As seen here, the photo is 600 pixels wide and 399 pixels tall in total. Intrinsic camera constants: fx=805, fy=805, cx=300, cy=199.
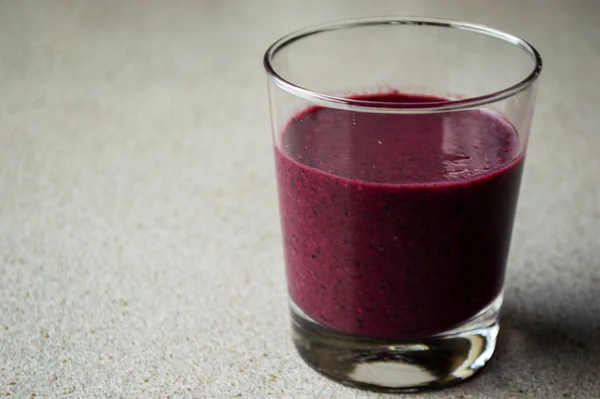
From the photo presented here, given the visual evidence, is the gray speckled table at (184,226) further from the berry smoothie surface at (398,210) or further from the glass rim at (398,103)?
the glass rim at (398,103)

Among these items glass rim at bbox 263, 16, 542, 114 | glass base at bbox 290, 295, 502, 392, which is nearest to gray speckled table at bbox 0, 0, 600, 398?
glass base at bbox 290, 295, 502, 392

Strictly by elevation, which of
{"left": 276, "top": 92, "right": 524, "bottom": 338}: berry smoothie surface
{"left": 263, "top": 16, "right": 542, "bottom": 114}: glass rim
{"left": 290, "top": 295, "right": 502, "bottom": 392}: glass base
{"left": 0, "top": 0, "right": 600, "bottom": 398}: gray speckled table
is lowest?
{"left": 0, "top": 0, "right": 600, "bottom": 398}: gray speckled table

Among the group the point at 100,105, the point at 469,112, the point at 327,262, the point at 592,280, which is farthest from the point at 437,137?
the point at 100,105

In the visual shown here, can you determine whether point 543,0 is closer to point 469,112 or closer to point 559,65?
point 559,65

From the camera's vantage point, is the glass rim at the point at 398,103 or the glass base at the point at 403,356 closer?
the glass rim at the point at 398,103

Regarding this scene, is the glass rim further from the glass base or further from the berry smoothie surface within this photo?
the glass base

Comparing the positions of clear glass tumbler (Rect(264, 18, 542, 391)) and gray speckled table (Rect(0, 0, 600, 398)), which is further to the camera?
gray speckled table (Rect(0, 0, 600, 398))

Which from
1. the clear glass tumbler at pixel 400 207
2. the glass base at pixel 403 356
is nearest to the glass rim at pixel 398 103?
the clear glass tumbler at pixel 400 207

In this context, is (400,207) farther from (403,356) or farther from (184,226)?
(184,226)

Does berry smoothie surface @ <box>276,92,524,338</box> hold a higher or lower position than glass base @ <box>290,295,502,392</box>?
higher
